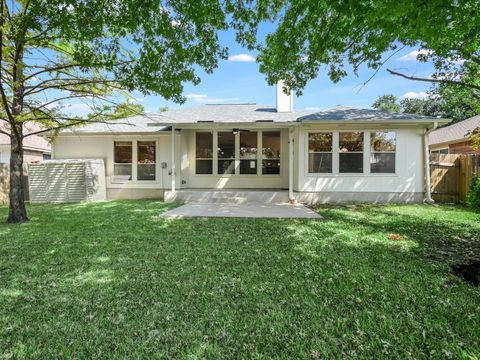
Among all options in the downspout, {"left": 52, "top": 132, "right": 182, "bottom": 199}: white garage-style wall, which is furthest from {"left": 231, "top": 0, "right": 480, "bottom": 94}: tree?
{"left": 52, "top": 132, "right": 182, "bottom": 199}: white garage-style wall

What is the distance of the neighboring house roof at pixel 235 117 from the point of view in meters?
9.57

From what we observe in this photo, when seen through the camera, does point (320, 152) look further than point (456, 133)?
No

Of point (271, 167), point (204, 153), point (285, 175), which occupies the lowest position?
point (285, 175)

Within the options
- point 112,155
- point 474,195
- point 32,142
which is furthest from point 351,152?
point 32,142

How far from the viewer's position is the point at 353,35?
223 inches

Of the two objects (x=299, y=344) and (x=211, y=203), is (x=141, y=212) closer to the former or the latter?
(x=211, y=203)

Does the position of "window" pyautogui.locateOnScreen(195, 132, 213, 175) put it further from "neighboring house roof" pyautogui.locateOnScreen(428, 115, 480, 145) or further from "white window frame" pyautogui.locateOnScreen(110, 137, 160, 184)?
"neighboring house roof" pyautogui.locateOnScreen(428, 115, 480, 145)

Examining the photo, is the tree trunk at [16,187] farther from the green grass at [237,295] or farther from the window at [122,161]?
the window at [122,161]

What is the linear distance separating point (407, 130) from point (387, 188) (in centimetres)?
218

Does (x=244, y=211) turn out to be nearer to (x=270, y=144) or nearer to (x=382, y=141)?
(x=270, y=144)

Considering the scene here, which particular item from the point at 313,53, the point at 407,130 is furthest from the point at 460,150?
the point at 313,53

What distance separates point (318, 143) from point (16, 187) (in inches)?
365

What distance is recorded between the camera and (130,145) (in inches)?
461

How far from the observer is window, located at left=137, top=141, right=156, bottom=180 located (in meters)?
11.6
